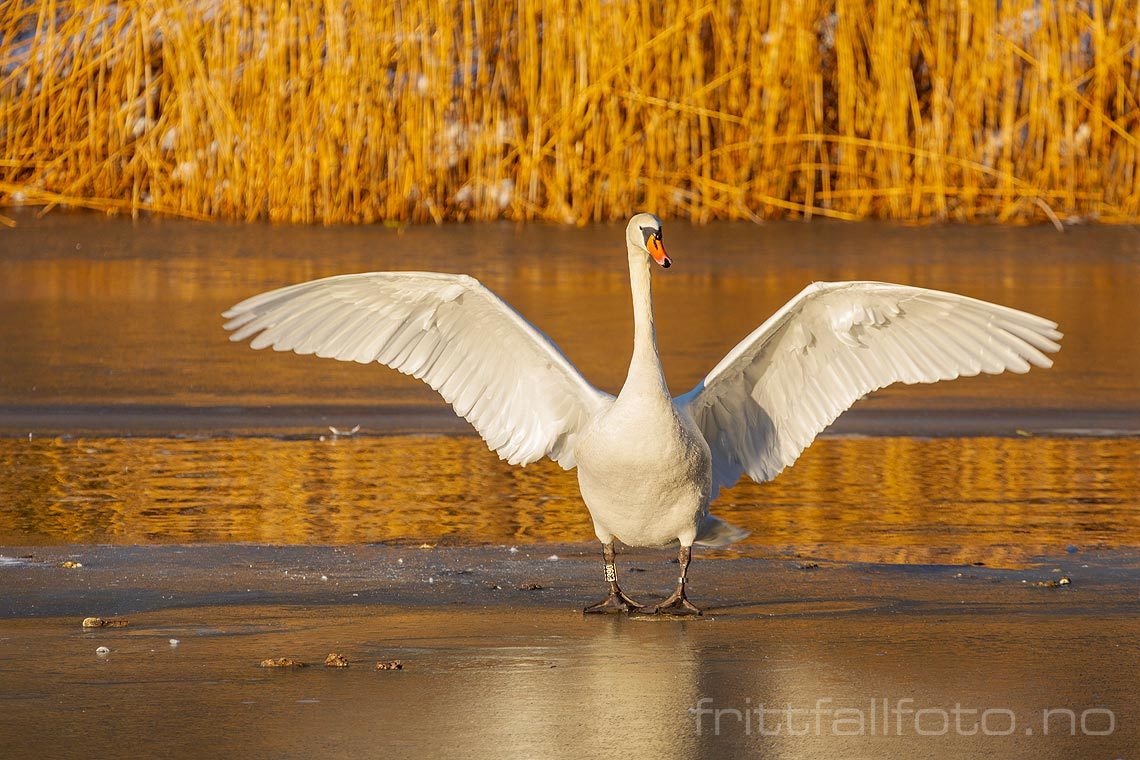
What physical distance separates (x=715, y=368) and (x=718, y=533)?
0.53 meters

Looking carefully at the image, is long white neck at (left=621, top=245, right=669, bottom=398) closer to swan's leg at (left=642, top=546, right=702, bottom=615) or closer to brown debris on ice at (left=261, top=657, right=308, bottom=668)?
swan's leg at (left=642, top=546, right=702, bottom=615)

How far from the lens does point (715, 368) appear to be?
20.4 feet

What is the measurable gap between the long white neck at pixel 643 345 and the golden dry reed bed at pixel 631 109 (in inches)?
351

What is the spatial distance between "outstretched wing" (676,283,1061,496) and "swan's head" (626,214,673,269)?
1.63ft

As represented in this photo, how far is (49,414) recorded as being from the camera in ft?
30.5

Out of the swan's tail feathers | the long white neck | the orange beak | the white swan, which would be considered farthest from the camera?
the white swan

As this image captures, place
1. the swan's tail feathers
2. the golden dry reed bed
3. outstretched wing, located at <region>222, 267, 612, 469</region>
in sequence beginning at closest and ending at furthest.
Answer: the swan's tail feathers, outstretched wing, located at <region>222, 267, 612, 469</region>, the golden dry reed bed

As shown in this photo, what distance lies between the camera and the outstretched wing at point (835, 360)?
635cm

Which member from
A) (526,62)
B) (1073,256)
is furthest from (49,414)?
(1073,256)

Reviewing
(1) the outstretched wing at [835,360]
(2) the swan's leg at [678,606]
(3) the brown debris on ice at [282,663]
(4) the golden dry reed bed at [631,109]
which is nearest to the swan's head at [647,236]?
(1) the outstretched wing at [835,360]

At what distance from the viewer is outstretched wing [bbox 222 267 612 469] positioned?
6.50m

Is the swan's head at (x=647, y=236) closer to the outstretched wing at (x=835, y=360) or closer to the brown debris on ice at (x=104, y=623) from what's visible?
the outstretched wing at (x=835, y=360)

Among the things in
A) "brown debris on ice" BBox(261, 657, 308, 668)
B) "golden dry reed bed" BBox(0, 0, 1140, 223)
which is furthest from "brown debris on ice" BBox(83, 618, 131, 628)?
"golden dry reed bed" BBox(0, 0, 1140, 223)

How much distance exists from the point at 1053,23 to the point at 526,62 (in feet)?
13.3
